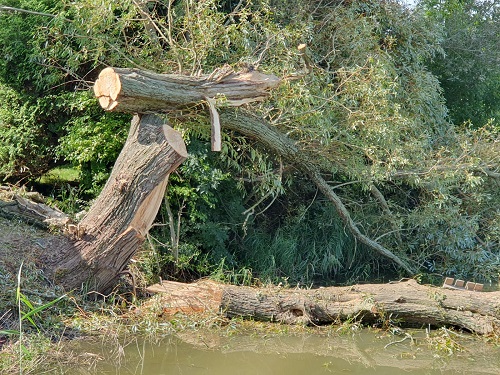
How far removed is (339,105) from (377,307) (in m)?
2.87

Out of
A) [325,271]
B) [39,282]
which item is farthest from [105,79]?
[325,271]

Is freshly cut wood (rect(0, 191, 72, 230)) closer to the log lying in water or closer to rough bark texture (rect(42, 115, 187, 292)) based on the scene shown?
rough bark texture (rect(42, 115, 187, 292))

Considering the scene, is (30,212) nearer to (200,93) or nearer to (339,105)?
(200,93)

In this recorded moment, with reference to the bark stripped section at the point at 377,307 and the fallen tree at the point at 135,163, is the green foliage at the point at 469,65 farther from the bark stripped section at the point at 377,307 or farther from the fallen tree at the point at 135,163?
the fallen tree at the point at 135,163

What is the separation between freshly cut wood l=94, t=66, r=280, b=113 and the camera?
6613 mm

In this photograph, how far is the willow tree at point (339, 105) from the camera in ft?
28.0

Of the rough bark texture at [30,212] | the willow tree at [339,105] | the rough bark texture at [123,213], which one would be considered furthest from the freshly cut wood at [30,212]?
the willow tree at [339,105]

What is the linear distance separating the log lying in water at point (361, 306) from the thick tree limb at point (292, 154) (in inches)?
76.5

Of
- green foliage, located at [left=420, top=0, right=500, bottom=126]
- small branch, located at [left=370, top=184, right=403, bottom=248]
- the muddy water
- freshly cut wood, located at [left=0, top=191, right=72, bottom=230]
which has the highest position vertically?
green foliage, located at [left=420, top=0, right=500, bottom=126]

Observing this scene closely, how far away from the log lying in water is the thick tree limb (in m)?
1.94

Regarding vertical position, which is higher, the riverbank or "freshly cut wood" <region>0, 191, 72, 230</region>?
"freshly cut wood" <region>0, 191, 72, 230</region>

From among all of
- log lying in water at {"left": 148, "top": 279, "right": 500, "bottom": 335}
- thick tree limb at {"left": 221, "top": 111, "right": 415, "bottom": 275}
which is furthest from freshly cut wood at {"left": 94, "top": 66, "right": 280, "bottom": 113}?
log lying in water at {"left": 148, "top": 279, "right": 500, "bottom": 335}

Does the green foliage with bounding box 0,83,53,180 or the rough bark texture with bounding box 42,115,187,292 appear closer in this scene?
the rough bark texture with bounding box 42,115,187,292

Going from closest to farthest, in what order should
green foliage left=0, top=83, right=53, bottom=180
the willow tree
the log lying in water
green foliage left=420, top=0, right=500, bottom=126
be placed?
the log lying in water → the willow tree → green foliage left=0, top=83, right=53, bottom=180 → green foliage left=420, top=0, right=500, bottom=126
